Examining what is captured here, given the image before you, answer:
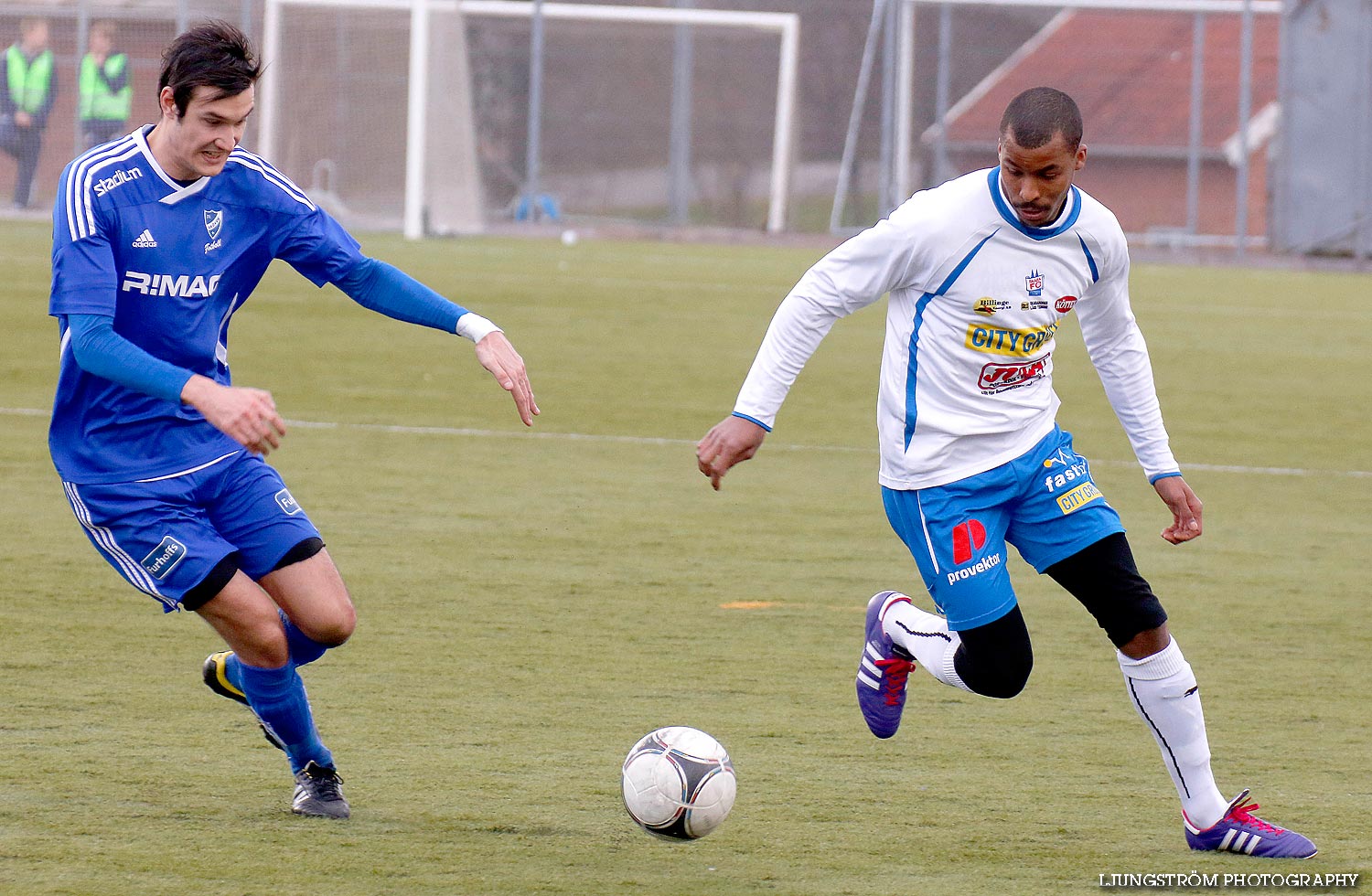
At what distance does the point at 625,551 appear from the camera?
25.8 ft

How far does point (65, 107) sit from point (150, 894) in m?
19.9

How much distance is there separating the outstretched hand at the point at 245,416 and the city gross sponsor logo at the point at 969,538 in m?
1.73

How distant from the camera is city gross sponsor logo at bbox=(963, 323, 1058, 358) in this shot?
15.0 feet

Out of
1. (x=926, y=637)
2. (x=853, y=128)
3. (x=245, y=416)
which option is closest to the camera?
(x=245, y=416)

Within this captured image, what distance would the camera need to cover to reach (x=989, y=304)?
14.8 feet

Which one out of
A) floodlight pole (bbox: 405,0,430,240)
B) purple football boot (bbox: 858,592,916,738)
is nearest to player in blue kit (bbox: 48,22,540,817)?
purple football boot (bbox: 858,592,916,738)

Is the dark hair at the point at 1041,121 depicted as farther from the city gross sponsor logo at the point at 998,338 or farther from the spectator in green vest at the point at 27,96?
the spectator in green vest at the point at 27,96

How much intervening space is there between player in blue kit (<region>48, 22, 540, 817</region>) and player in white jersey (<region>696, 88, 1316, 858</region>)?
0.90m

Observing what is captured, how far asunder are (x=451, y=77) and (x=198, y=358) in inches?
820

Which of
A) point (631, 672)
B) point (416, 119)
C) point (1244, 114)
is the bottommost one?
point (631, 672)

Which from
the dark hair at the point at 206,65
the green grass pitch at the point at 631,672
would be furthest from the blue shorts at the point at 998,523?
the dark hair at the point at 206,65

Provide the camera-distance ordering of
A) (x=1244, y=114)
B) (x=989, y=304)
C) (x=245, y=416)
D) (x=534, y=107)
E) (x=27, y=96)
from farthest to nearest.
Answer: (x=534, y=107)
(x=1244, y=114)
(x=27, y=96)
(x=989, y=304)
(x=245, y=416)

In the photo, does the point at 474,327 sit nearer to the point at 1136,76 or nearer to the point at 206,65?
the point at 206,65

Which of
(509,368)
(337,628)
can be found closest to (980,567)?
(509,368)
